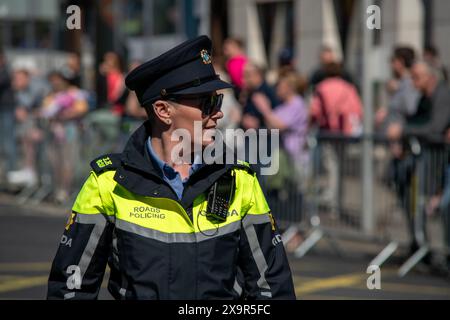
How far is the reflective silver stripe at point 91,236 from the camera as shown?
152 inches

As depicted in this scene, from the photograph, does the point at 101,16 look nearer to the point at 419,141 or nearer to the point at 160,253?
the point at 419,141

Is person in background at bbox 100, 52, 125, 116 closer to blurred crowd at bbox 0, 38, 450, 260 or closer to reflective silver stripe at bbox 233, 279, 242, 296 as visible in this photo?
blurred crowd at bbox 0, 38, 450, 260

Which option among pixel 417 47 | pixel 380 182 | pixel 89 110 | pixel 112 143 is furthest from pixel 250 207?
pixel 417 47

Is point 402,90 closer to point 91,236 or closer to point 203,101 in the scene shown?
point 203,101

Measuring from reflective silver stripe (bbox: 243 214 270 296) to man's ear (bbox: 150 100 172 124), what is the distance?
0.44 metres

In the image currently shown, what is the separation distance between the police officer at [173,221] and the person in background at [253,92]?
7.68 m

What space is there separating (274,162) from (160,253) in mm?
7121

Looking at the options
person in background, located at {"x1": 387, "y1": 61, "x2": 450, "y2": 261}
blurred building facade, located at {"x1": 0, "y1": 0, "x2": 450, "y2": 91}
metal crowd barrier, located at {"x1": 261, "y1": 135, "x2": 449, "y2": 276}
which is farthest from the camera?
blurred building facade, located at {"x1": 0, "y1": 0, "x2": 450, "y2": 91}

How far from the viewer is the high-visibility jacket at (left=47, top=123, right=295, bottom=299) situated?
378cm

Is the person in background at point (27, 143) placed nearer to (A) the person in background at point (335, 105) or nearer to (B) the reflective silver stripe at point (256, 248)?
(A) the person in background at point (335, 105)

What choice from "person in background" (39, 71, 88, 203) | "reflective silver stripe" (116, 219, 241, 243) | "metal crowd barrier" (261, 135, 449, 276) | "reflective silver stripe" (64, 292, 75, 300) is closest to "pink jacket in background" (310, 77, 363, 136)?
"metal crowd barrier" (261, 135, 449, 276)

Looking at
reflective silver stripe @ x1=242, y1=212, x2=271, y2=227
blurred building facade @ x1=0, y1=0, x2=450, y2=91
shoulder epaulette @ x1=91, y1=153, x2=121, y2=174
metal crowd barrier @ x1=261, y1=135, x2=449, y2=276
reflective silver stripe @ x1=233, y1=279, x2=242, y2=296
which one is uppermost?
blurred building facade @ x1=0, y1=0, x2=450, y2=91

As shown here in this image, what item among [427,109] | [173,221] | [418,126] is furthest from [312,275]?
[173,221]
